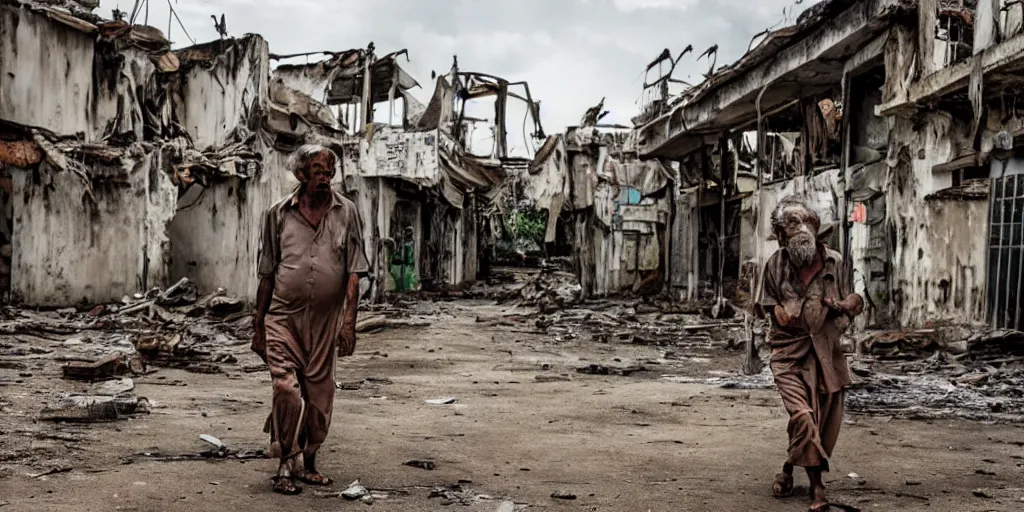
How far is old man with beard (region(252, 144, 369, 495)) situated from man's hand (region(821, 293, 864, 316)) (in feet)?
7.63

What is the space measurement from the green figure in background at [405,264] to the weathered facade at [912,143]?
11.8 m

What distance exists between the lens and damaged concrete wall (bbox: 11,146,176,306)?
56.1ft

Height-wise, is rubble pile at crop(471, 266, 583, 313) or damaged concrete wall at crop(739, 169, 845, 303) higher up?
damaged concrete wall at crop(739, 169, 845, 303)

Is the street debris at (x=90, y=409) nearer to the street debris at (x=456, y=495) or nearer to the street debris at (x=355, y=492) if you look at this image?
the street debris at (x=355, y=492)

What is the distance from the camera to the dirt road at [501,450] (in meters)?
4.57

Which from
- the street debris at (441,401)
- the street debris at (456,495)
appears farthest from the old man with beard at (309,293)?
the street debris at (441,401)

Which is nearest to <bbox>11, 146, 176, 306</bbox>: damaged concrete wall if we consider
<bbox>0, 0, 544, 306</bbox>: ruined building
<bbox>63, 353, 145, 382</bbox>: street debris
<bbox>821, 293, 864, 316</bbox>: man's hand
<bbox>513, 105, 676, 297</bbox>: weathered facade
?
<bbox>0, 0, 544, 306</bbox>: ruined building

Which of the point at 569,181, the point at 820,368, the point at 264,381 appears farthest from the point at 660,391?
the point at 569,181

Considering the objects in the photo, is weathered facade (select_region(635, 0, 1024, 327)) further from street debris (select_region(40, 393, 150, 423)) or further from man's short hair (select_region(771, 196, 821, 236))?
street debris (select_region(40, 393, 150, 423))

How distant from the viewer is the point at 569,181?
26.3 metres

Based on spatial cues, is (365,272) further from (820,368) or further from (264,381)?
(264,381)

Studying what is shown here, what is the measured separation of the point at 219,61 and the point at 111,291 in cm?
567

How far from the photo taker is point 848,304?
4746 mm

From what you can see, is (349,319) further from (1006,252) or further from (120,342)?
(1006,252)
